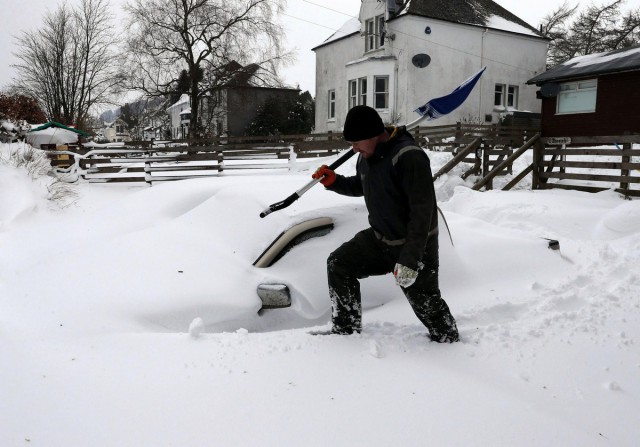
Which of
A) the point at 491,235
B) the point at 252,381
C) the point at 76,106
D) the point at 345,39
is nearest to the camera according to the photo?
the point at 252,381

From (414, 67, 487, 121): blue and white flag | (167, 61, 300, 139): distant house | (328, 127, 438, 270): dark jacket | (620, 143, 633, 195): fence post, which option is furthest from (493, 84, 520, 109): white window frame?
(328, 127, 438, 270): dark jacket

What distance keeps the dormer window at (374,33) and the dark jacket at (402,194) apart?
2224 cm

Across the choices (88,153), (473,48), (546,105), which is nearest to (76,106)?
(88,153)

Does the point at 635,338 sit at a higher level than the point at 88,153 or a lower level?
lower

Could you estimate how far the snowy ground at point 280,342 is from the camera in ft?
7.27

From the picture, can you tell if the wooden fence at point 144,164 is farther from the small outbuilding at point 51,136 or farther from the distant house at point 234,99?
the distant house at point 234,99

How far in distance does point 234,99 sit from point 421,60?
18.3 meters

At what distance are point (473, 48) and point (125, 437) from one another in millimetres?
25222

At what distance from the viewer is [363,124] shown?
2.92 m

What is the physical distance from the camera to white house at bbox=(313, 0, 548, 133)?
74.6 ft

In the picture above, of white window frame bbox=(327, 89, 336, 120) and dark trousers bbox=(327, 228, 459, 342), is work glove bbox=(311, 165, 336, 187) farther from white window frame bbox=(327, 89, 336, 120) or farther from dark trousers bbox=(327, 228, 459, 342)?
white window frame bbox=(327, 89, 336, 120)

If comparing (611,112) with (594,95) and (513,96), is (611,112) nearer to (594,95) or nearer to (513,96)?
(594,95)

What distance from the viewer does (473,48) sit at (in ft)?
78.5

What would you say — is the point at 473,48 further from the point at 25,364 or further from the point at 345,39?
the point at 25,364
